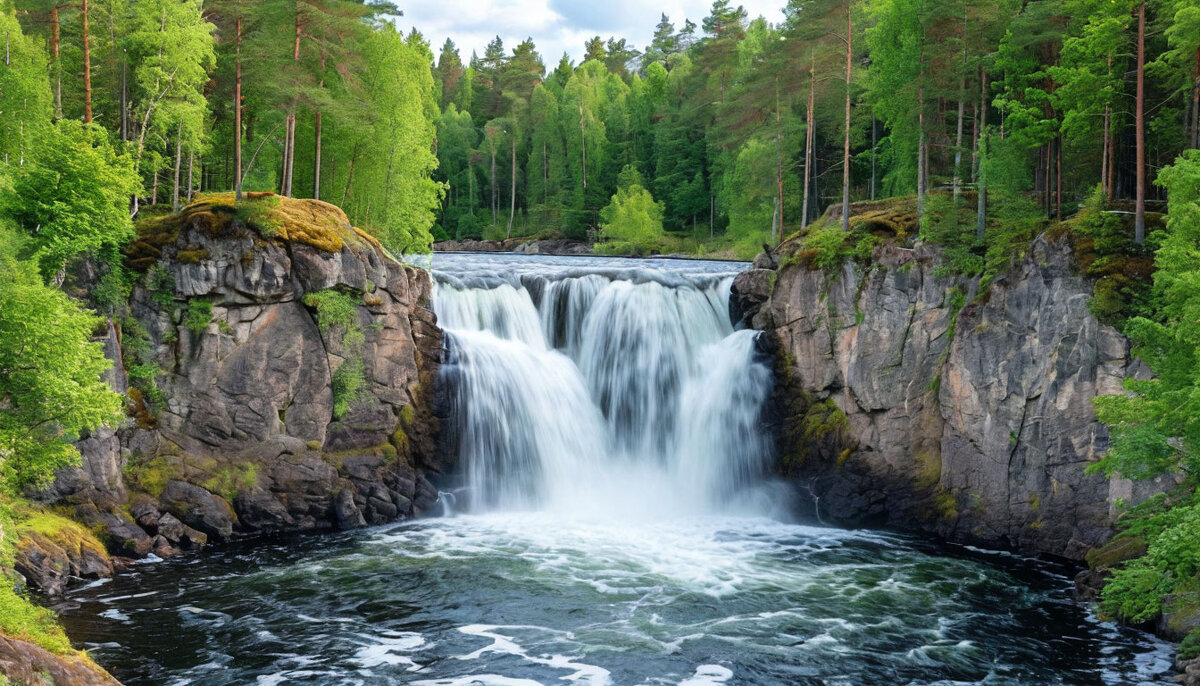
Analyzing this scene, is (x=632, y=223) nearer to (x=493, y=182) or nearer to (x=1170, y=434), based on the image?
(x=493, y=182)

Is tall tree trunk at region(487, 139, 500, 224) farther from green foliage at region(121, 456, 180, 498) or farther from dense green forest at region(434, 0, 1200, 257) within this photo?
green foliage at region(121, 456, 180, 498)

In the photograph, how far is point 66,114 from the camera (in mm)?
34688

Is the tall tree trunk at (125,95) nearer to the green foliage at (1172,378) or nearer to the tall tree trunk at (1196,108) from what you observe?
the green foliage at (1172,378)

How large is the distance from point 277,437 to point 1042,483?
1923 centimetres

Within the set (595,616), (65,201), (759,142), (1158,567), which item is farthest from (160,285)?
(759,142)

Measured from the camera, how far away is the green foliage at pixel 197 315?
23547mm

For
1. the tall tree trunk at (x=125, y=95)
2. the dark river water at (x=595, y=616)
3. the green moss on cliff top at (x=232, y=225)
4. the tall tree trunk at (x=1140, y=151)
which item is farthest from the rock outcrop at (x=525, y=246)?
the dark river water at (x=595, y=616)

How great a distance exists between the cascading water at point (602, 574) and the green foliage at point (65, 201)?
7887 millimetres

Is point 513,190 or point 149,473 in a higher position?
point 513,190

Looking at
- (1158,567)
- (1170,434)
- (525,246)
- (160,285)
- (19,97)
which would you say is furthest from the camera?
(525,246)

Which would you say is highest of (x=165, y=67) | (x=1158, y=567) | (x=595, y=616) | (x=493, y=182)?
(x=493, y=182)

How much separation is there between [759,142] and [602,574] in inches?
1575

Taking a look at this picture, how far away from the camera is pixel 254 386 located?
23.9m

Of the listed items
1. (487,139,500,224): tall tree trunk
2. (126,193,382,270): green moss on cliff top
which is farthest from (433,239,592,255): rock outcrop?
(126,193,382,270): green moss on cliff top
